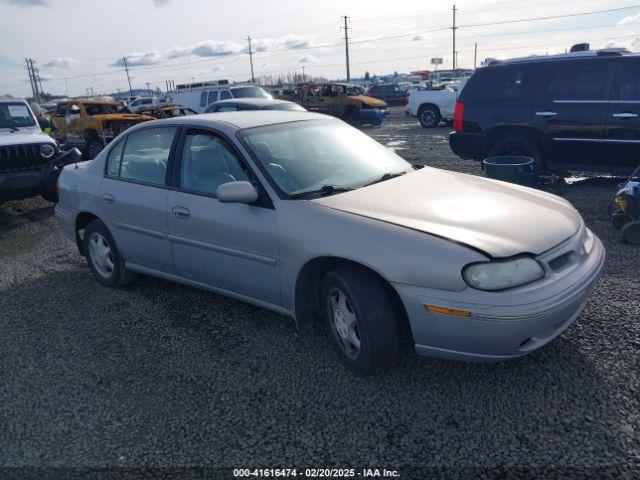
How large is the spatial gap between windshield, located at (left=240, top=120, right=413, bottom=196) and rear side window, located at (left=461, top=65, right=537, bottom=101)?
13.5ft

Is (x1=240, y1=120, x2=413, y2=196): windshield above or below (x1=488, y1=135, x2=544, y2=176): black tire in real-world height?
above

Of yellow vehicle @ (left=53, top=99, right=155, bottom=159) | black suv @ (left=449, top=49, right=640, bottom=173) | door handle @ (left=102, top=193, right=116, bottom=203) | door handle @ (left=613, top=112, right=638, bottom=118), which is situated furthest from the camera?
yellow vehicle @ (left=53, top=99, right=155, bottom=159)

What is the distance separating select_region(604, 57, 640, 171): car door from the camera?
6852 millimetres

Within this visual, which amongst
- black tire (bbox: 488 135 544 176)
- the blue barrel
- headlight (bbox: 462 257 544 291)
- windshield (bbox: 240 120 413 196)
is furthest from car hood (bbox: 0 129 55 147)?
headlight (bbox: 462 257 544 291)

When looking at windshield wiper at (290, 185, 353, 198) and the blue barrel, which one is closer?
windshield wiper at (290, 185, 353, 198)

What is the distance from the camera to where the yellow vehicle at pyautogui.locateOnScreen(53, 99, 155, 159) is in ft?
46.9

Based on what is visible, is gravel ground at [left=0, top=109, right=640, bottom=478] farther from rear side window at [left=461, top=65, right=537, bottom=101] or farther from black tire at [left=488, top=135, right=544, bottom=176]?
rear side window at [left=461, top=65, right=537, bottom=101]

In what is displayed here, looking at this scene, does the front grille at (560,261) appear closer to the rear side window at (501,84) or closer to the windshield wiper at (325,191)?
the windshield wiper at (325,191)

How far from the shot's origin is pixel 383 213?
10.3ft

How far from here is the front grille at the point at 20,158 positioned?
8180mm

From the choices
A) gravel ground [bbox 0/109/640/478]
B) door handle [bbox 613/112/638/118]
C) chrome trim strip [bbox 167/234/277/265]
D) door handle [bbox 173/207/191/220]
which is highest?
door handle [bbox 613/112/638/118]

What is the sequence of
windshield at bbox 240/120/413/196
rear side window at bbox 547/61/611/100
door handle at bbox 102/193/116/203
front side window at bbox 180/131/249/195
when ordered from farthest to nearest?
1. rear side window at bbox 547/61/611/100
2. door handle at bbox 102/193/116/203
3. front side window at bbox 180/131/249/195
4. windshield at bbox 240/120/413/196

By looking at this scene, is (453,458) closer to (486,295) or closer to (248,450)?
(486,295)

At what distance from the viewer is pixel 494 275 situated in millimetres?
2736
